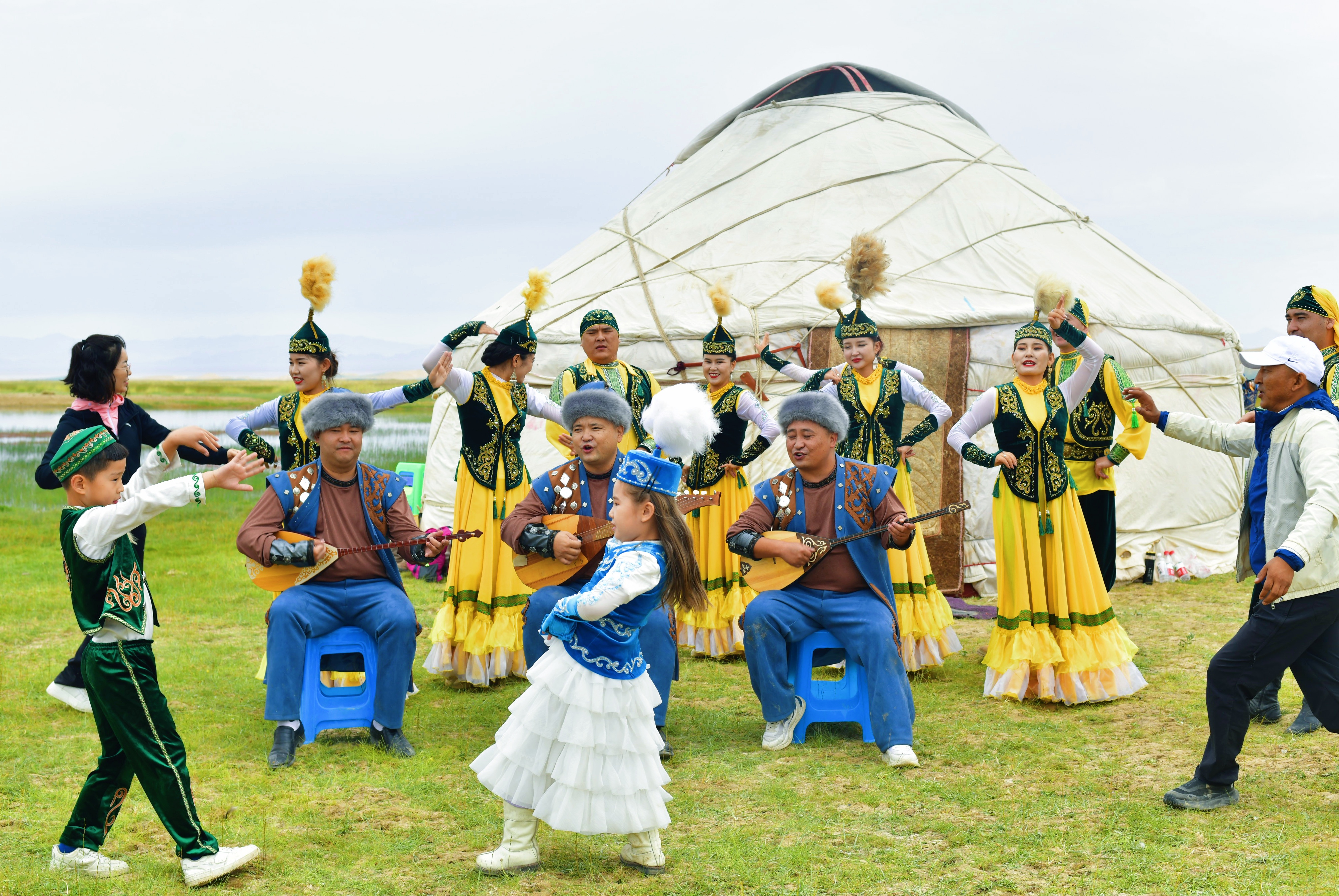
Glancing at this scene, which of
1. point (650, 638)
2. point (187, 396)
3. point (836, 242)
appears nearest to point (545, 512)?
point (650, 638)

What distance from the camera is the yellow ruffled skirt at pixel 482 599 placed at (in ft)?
17.3

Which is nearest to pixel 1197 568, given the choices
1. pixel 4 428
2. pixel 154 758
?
pixel 154 758

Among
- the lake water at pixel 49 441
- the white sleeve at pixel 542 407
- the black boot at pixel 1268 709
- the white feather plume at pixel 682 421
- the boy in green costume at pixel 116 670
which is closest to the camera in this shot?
the boy in green costume at pixel 116 670

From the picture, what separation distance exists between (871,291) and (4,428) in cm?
2719

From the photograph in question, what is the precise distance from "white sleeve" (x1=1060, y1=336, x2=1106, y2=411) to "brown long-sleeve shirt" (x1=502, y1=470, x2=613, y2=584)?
2.16 metres

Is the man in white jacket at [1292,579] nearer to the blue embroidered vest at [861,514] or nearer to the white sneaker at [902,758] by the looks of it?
the white sneaker at [902,758]

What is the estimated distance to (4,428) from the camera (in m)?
26.9

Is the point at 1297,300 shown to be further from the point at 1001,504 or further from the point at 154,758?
the point at 154,758

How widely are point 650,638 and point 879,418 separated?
1.95 meters

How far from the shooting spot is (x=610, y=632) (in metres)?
3.13

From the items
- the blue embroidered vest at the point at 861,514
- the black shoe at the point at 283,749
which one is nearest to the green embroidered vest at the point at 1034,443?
the blue embroidered vest at the point at 861,514

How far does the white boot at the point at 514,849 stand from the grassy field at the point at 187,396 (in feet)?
86.0

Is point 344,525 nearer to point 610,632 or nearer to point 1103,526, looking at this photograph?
point 610,632

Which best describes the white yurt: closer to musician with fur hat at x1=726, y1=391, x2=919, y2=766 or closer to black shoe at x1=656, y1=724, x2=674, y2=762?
musician with fur hat at x1=726, y1=391, x2=919, y2=766
